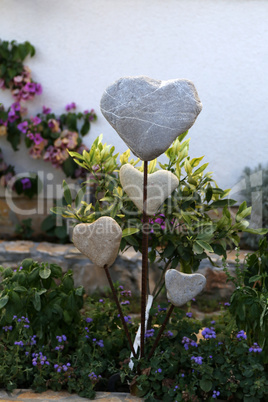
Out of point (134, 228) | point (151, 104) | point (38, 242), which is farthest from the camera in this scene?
point (38, 242)

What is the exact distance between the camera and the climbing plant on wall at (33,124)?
4609 mm

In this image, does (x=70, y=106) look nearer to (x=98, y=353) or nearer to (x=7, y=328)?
(x=7, y=328)

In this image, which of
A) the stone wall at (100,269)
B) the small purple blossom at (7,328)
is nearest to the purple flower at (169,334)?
the small purple blossom at (7,328)

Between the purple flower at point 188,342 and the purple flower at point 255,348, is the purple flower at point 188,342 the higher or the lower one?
the lower one

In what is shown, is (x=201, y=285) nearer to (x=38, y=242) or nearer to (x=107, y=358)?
(x=107, y=358)

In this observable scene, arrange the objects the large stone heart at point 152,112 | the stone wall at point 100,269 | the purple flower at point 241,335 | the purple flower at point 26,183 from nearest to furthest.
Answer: the large stone heart at point 152,112
the purple flower at point 241,335
the stone wall at point 100,269
the purple flower at point 26,183

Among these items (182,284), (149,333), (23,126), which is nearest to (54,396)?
(149,333)

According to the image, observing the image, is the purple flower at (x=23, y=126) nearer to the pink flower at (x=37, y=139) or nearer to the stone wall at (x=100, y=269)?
the pink flower at (x=37, y=139)

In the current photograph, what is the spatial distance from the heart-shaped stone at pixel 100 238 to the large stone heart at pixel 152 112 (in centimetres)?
35

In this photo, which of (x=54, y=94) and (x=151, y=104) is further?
(x=54, y=94)

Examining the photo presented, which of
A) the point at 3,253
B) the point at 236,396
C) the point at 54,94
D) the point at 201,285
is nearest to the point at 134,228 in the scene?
the point at 201,285

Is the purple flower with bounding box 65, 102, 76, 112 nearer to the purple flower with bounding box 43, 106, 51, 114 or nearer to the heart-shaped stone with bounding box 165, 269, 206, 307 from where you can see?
the purple flower with bounding box 43, 106, 51, 114

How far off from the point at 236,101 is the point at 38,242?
2.14 meters

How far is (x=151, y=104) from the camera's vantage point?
2.20m
